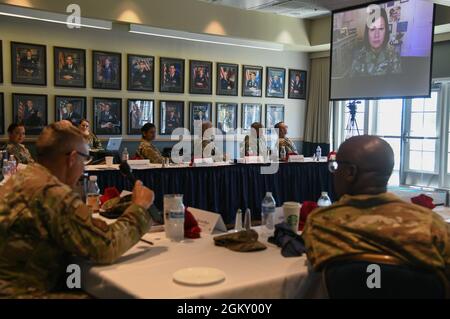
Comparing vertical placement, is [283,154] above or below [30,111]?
below

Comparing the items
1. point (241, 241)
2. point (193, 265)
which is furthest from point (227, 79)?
point (193, 265)

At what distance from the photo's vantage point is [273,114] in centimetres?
923

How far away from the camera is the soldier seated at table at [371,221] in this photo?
136cm

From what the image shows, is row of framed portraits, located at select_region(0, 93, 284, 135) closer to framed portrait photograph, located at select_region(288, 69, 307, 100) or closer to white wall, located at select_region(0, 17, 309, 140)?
white wall, located at select_region(0, 17, 309, 140)

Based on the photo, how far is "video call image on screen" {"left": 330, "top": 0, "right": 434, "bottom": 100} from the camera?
252 inches

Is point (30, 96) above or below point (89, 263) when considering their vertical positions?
above

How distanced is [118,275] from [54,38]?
6.11 meters

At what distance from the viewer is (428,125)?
A: 760 centimetres

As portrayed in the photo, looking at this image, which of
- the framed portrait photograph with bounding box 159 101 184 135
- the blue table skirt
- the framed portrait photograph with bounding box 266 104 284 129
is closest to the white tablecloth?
the blue table skirt

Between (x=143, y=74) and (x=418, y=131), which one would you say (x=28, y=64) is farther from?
(x=418, y=131)

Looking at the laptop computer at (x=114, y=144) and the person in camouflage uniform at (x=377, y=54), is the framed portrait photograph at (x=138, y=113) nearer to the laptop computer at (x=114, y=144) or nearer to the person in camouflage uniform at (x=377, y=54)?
the laptop computer at (x=114, y=144)

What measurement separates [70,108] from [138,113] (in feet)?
3.62
